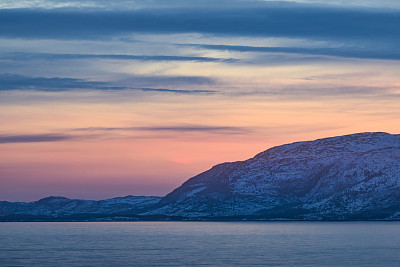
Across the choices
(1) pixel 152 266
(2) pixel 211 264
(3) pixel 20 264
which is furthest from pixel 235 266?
(3) pixel 20 264

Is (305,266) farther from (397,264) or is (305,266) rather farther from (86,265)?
(86,265)

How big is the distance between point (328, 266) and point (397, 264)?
18510 millimetres

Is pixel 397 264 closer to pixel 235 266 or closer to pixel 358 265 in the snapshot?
pixel 358 265

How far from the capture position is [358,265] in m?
196

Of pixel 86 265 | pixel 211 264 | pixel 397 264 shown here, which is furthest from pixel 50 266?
pixel 397 264

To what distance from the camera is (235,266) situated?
19012 cm

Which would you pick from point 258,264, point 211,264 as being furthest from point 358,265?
point 211,264

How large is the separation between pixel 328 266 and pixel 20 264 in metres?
77.8

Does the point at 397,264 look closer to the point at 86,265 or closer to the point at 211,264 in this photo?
the point at 211,264

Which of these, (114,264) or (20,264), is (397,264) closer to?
(114,264)

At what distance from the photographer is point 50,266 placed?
628 ft

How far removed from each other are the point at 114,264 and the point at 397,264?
71963 millimetres

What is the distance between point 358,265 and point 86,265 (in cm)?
6879

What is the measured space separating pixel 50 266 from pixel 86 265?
892cm
